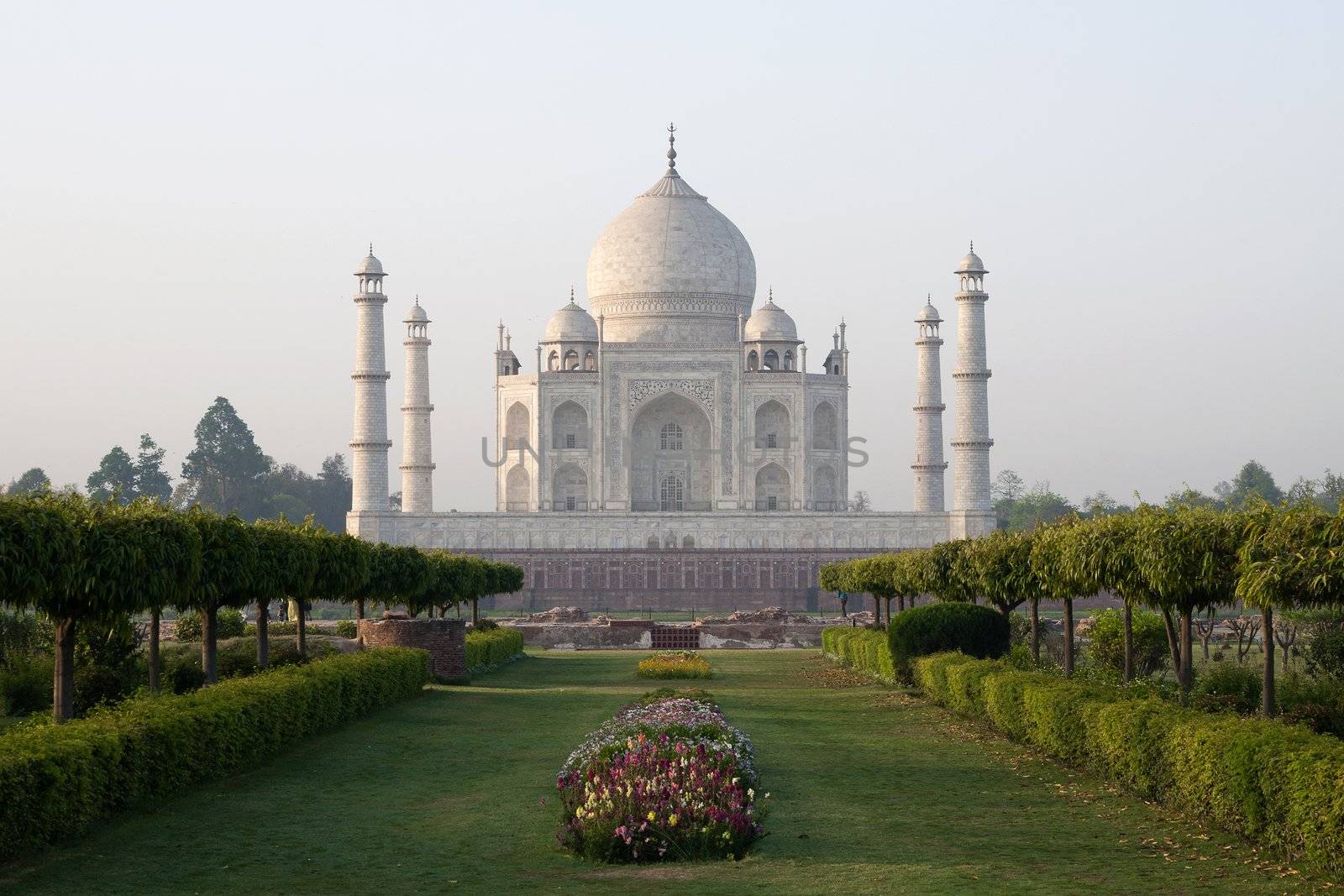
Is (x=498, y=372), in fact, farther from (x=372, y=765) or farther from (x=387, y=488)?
(x=372, y=765)

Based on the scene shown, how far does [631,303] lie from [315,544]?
4303 centimetres

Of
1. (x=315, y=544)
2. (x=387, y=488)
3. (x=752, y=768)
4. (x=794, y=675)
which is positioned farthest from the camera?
(x=387, y=488)

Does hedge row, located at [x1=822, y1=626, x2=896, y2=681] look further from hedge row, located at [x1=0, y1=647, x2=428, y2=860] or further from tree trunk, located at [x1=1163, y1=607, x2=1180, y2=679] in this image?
hedge row, located at [x1=0, y1=647, x2=428, y2=860]

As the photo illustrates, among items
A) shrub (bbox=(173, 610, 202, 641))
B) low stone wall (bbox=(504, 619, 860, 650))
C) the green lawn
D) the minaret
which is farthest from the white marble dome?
the green lawn

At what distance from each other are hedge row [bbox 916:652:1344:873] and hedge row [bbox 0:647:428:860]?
19.1ft

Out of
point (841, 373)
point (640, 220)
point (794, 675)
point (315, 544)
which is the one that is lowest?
point (794, 675)

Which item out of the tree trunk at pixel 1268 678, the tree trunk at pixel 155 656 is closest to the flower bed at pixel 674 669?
the tree trunk at pixel 155 656

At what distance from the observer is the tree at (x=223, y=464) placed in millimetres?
78812

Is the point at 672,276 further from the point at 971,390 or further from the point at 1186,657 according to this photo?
the point at 1186,657

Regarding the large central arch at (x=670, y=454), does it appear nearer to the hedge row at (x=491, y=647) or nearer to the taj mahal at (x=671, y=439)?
the taj mahal at (x=671, y=439)

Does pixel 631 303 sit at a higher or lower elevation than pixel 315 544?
higher

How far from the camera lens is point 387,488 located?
54.6 metres

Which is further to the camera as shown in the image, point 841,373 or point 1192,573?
point 841,373

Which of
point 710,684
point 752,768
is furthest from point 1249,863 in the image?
point 710,684
